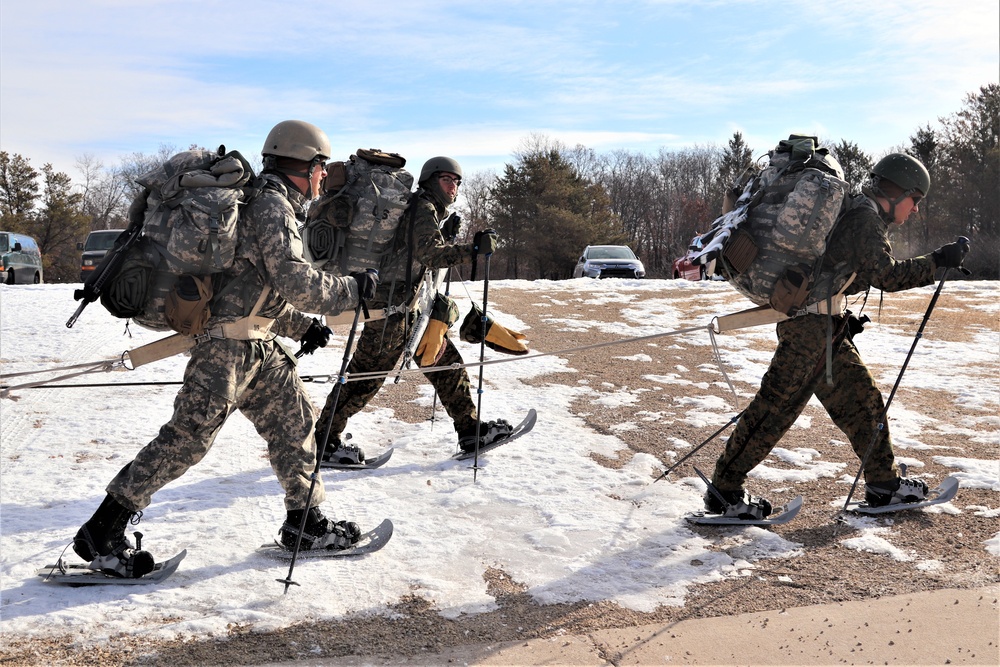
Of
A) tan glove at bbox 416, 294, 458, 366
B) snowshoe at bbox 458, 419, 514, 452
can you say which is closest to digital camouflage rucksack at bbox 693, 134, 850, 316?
tan glove at bbox 416, 294, 458, 366

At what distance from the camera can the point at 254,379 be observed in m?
4.00

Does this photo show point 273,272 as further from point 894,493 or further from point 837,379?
point 894,493

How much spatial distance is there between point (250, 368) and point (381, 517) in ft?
4.44

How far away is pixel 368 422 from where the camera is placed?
696 centimetres

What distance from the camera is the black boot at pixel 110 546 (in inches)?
149

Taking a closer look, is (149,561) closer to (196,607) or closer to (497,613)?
(196,607)

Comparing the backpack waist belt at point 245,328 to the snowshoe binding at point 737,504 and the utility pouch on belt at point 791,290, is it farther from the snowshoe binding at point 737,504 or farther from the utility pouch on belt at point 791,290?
the utility pouch on belt at point 791,290

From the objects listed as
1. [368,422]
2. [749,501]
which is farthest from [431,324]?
[749,501]

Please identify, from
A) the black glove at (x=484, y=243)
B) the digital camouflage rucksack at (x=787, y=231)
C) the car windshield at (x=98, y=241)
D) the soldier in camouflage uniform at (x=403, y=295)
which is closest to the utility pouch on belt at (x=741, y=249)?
the digital camouflage rucksack at (x=787, y=231)

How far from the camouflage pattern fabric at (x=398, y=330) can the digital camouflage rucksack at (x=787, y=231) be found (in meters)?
1.75

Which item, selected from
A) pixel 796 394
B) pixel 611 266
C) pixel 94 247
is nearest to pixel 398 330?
pixel 796 394

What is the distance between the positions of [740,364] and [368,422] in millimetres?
4902

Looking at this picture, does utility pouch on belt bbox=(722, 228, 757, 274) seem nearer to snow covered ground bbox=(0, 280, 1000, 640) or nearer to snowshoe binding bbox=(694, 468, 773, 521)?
snowshoe binding bbox=(694, 468, 773, 521)

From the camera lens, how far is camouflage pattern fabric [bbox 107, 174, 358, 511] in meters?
3.78
